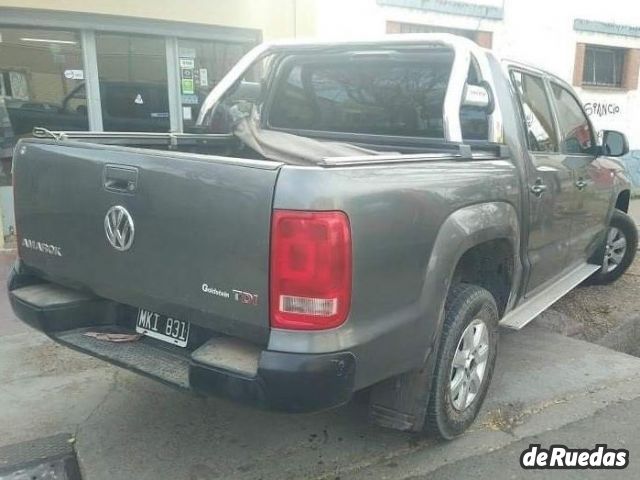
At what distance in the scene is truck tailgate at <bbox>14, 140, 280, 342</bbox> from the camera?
226 centimetres

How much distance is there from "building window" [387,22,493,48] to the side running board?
188 inches

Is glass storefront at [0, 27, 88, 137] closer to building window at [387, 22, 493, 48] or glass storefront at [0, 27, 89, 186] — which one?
glass storefront at [0, 27, 89, 186]

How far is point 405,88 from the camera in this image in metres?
3.76

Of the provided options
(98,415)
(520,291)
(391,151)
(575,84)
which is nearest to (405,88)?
(391,151)

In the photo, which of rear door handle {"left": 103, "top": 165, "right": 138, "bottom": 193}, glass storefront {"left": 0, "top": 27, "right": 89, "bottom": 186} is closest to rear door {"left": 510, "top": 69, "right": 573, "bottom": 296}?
rear door handle {"left": 103, "top": 165, "right": 138, "bottom": 193}

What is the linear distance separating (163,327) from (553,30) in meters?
9.63

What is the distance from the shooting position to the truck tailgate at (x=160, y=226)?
2256mm

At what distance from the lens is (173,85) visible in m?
7.60

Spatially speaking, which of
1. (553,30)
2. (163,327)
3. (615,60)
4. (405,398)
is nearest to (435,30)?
(553,30)

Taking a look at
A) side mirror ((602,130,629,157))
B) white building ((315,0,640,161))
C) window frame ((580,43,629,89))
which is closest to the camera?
side mirror ((602,130,629,157))

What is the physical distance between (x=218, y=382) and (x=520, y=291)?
81.7 inches

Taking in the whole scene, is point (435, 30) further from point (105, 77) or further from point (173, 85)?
point (105, 77)

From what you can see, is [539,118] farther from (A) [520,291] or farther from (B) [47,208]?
(B) [47,208]

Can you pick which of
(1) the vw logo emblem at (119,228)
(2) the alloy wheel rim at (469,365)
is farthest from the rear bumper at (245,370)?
(2) the alloy wheel rim at (469,365)
